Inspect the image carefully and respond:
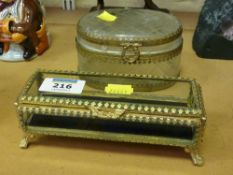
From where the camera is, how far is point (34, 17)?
1.47 metres

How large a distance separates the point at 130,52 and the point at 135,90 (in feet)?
0.68

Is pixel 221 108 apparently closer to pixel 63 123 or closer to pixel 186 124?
pixel 186 124

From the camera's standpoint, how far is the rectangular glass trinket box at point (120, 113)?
3.05 ft

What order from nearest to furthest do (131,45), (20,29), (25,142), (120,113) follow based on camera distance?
(120,113) → (25,142) → (131,45) → (20,29)

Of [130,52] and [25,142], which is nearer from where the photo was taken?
[25,142]

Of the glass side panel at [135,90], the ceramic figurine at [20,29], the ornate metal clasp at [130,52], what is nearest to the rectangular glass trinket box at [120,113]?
the glass side panel at [135,90]

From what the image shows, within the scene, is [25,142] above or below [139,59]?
below

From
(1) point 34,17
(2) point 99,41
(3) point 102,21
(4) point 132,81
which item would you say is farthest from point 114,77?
(1) point 34,17

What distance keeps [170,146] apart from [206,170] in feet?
0.39

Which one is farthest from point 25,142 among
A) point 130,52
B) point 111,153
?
point 130,52

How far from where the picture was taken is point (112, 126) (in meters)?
1.00

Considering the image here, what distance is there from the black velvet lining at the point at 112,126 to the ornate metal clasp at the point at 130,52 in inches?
10.7

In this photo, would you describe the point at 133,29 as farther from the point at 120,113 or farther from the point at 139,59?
the point at 120,113

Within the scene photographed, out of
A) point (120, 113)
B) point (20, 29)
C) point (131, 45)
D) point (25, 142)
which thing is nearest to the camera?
point (120, 113)
